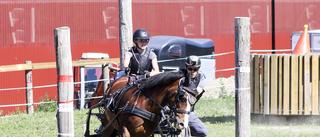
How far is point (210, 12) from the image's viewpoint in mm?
22750

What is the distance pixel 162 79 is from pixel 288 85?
5.33m

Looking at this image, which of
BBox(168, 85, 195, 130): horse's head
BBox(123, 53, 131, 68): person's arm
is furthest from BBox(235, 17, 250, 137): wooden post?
BBox(123, 53, 131, 68): person's arm

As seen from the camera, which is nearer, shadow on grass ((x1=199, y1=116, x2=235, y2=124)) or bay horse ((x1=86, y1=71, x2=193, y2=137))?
bay horse ((x1=86, y1=71, x2=193, y2=137))

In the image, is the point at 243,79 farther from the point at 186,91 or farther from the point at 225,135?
the point at 225,135

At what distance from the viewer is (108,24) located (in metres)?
19.1

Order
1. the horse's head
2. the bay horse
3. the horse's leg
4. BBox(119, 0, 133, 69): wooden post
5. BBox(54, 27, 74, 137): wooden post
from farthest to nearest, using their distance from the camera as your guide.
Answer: BBox(119, 0, 133, 69): wooden post
the horse's leg
the bay horse
the horse's head
BBox(54, 27, 74, 137): wooden post

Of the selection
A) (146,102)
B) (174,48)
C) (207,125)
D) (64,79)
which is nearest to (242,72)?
(146,102)

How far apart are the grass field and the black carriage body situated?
3.85 metres

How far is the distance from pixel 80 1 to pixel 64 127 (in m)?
13.6

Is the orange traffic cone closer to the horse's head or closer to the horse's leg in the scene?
the horse's leg

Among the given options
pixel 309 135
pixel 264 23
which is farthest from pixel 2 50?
pixel 264 23

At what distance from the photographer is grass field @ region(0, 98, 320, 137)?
31.3 feet

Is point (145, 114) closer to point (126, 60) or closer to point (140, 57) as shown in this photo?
point (126, 60)

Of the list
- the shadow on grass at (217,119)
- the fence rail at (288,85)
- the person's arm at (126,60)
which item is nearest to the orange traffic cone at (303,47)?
the fence rail at (288,85)
